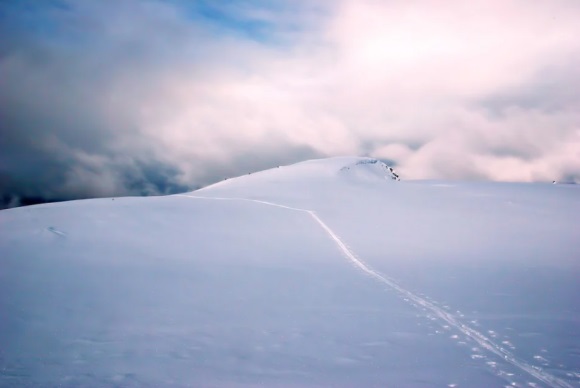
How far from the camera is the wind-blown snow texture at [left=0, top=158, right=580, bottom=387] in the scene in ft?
24.6

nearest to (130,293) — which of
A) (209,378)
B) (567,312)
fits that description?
(209,378)

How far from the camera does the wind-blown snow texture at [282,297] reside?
7504mm

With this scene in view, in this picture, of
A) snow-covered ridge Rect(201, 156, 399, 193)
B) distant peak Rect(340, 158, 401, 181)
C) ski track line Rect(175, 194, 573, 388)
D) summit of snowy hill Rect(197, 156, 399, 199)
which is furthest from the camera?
distant peak Rect(340, 158, 401, 181)

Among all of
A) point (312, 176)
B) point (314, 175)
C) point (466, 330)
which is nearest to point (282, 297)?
point (466, 330)

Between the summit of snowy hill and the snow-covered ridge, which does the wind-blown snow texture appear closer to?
the summit of snowy hill

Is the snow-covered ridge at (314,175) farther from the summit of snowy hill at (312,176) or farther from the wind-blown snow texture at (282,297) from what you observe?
the wind-blown snow texture at (282,297)

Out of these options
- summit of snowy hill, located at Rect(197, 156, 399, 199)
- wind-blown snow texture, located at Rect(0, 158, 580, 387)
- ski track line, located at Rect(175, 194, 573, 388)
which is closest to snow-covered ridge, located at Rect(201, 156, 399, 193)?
summit of snowy hill, located at Rect(197, 156, 399, 199)

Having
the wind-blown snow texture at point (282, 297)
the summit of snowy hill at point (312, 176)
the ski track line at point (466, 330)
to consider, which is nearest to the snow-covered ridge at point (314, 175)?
the summit of snowy hill at point (312, 176)

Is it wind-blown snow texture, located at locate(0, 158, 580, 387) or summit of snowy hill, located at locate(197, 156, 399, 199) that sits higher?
summit of snowy hill, located at locate(197, 156, 399, 199)

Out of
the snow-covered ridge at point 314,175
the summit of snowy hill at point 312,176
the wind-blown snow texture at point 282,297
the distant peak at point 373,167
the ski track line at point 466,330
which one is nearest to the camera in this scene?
the ski track line at point 466,330

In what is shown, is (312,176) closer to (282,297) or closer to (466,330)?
(282,297)

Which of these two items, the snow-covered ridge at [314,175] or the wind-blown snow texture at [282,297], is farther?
the snow-covered ridge at [314,175]

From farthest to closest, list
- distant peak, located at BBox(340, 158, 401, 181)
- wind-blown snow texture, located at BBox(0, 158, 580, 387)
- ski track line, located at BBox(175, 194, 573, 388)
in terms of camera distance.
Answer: distant peak, located at BBox(340, 158, 401, 181), wind-blown snow texture, located at BBox(0, 158, 580, 387), ski track line, located at BBox(175, 194, 573, 388)

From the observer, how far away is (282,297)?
11.9m
